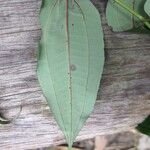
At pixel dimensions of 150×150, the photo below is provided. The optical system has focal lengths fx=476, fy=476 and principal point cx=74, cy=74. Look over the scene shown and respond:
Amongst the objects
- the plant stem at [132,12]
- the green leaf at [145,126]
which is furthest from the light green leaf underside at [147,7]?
the green leaf at [145,126]

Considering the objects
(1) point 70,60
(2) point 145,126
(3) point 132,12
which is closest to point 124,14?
Answer: (3) point 132,12

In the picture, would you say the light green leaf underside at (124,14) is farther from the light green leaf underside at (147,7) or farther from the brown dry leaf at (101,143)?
the brown dry leaf at (101,143)

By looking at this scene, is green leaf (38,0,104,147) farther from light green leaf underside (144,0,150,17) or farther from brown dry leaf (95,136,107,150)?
brown dry leaf (95,136,107,150)

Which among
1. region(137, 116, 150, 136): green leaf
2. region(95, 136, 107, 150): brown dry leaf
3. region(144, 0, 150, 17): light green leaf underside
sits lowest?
region(95, 136, 107, 150): brown dry leaf

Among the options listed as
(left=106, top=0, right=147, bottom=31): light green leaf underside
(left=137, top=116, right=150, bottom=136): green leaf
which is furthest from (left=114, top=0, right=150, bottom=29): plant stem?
(left=137, top=116, right=150, bottom=136): green leaf

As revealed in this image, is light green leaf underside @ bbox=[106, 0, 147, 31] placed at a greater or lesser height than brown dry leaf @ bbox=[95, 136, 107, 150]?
greater

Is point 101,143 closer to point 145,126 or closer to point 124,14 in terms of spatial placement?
point 145,126
